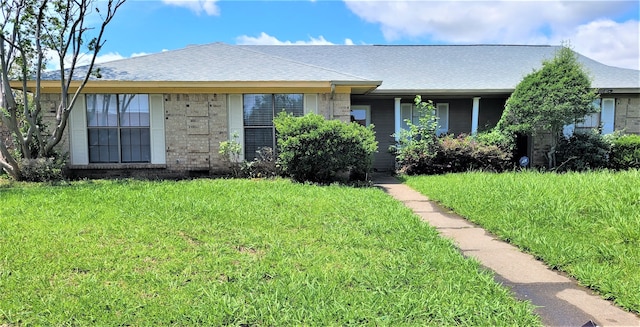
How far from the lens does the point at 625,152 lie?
37.8 ft

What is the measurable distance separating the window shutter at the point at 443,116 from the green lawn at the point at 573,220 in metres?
5.89

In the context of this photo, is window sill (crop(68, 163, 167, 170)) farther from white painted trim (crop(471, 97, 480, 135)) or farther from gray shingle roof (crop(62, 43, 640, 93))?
white painted trim (crop(471, 97, 480, 135))

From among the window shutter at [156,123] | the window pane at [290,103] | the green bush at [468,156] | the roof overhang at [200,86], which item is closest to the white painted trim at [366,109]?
the green bush at [468,156]

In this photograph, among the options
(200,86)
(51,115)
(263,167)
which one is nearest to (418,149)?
(263,167)

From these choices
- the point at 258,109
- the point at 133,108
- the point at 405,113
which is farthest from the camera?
the point at 405,113

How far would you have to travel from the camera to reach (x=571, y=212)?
5.41 m

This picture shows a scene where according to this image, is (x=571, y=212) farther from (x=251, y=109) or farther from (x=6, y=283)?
(x=251, y=109)

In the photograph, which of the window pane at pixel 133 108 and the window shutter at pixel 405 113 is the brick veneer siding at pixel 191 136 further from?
the window shutter at pixel 405 113

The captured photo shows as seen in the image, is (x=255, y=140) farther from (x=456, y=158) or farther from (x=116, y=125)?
(x=456, y=158)

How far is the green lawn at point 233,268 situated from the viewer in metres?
2.98

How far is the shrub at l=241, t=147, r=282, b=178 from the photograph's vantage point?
10.2 metres

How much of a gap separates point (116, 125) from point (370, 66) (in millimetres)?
8812

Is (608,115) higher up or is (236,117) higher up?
(608,115)

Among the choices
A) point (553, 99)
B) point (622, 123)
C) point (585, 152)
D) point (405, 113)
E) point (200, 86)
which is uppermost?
point (200, 86)
